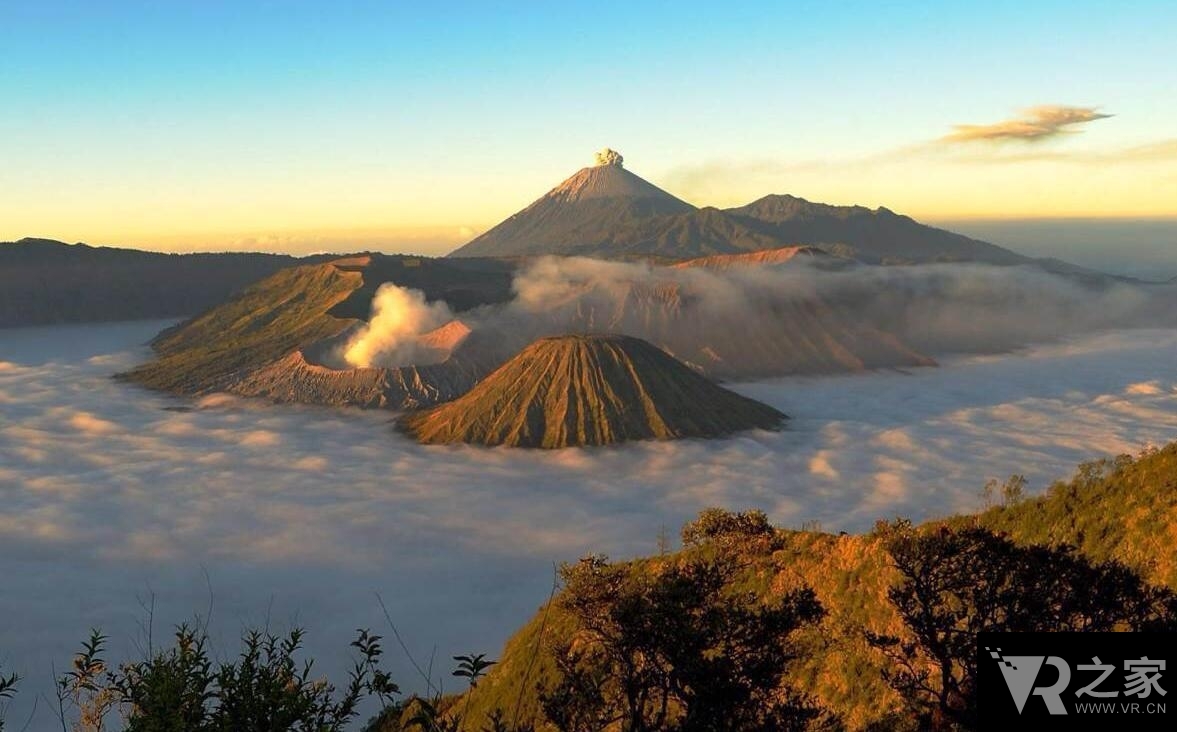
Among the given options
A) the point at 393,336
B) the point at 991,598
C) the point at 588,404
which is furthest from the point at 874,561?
the point at 393,336

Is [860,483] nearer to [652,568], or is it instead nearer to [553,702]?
[652,568]

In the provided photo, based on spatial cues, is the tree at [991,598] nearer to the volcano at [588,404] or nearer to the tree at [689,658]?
the tree at [689,658]

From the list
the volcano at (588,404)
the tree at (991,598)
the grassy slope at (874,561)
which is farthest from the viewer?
the volcano at (588,404)

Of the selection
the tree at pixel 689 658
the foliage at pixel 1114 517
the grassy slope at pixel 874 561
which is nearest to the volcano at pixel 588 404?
the grassy slope at pixel 874 561

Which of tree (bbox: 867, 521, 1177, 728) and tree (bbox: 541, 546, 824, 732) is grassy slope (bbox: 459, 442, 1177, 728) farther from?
tree (bbox: 541, 546, 824, 732)

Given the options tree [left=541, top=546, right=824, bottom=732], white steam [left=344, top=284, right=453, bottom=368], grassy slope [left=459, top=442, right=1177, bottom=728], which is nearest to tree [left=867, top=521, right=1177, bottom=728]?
grassy slope [left=459, top=442, right=1177, bottom=728]
